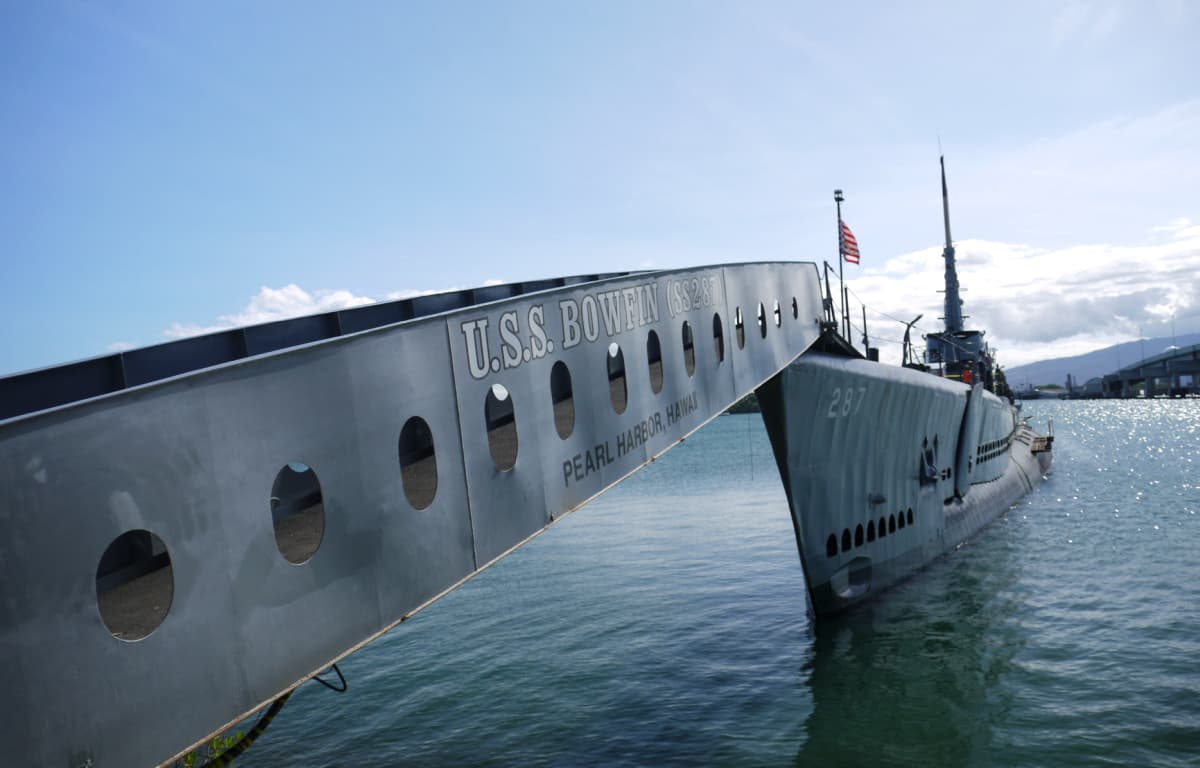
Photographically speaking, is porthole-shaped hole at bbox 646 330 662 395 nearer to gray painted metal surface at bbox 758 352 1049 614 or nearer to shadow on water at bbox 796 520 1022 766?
shadow on water at bbox 796 520 1022 766

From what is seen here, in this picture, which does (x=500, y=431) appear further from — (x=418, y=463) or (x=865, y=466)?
(x=865, y=466)

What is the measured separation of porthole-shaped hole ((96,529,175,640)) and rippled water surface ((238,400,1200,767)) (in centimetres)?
1050

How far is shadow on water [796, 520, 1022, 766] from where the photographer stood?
50.3ft

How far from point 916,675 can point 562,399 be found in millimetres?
13327

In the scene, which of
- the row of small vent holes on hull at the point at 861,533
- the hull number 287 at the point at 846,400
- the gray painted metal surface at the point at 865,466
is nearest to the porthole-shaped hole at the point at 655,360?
the gray painted metal surface at the point at 865,466

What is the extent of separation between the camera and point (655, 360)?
510 inches

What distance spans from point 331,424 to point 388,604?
6.07 ft

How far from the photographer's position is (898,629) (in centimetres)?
2255

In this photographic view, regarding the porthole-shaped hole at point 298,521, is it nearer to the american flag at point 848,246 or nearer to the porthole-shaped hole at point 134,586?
the porthole-shaped hole at point 134,586

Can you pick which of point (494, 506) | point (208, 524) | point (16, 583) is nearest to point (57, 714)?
point (16, 583)

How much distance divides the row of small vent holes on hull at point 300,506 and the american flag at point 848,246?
1534cm

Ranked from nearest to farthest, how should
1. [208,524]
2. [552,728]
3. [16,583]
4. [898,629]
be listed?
1. [16,583]
2. [208,524]
3. [552,728]
4. [898,629]

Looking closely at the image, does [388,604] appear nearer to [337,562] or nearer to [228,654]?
[337,562]

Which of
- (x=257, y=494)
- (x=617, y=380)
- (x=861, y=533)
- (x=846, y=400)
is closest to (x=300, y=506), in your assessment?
(x=257, y=494)
